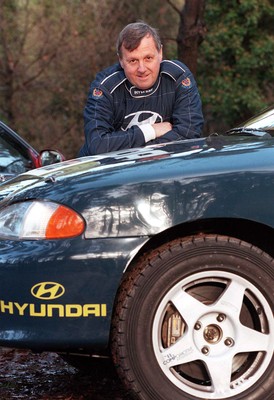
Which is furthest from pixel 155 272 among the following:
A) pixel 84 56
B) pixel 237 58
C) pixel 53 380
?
pixel 237 58

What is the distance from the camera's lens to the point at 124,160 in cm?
398

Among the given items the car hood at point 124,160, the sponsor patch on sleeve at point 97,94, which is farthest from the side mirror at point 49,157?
the car hood at point 124,160

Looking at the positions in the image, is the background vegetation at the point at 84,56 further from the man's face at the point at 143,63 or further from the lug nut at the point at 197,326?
the lug nut at the point at 197,326

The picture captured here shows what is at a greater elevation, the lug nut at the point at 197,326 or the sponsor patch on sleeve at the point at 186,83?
the sponsor patch on sleeve at the point at 186,83

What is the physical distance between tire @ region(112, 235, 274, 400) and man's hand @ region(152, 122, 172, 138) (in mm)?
1341

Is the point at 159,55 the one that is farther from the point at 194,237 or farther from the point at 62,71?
the point at 62,71

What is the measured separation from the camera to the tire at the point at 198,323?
3682 mm

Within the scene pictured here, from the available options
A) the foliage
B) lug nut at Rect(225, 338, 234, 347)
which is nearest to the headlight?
lug nut at Rect(225, 338, 234, 347)

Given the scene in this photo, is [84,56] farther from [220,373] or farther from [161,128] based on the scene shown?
[220,373]

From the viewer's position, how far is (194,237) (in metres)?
3.77

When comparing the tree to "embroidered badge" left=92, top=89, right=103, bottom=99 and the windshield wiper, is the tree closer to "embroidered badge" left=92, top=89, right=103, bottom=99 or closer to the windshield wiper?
"embroidered badge" left=92, top=89, right=103, bottom=99

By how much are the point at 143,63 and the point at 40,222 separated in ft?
5.23

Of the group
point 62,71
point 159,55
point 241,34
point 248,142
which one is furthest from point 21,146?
point 241,34

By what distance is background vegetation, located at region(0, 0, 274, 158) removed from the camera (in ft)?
60.5
